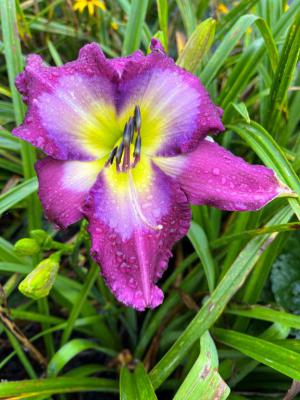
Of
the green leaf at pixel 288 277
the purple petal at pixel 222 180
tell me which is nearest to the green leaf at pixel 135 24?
the purple petal at pixel 222 180

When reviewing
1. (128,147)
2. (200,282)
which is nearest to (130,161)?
(128,147)

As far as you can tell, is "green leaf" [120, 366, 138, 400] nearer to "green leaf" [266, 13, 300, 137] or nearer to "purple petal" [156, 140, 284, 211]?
"purple petal" [156, 140, 284, 211]

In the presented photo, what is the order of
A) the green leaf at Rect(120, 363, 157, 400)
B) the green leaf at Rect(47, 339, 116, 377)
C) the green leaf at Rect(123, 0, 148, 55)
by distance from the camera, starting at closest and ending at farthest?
1. the green leaf at Rect(120, 363, 157, 400)
2. the green leaf at Rect(47, 339, 116, 377)
3. the green leaf at Rect(123, 0, 148, 55)

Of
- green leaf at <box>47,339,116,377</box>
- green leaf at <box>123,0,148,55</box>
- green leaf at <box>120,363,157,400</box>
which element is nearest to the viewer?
green leaf at <box>120,363,157,400</box>

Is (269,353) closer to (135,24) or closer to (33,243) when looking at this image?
(33,243)

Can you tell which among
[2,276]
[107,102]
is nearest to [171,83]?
[107,102]

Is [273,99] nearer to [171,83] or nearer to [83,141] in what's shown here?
[171,83]

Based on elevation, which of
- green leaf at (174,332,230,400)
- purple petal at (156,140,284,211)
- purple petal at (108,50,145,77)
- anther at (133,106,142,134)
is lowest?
green leaf at (174,332,230,400)

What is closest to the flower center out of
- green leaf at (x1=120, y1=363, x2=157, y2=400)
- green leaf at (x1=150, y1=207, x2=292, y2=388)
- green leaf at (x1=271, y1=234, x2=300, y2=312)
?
green leaf at (x1=150, y1=207, x2=292, y2=388)

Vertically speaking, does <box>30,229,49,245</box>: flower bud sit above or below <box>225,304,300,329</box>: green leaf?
above

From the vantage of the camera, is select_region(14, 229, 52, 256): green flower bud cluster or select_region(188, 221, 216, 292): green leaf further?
select_region(188, 221, 216, 292): green leaf
